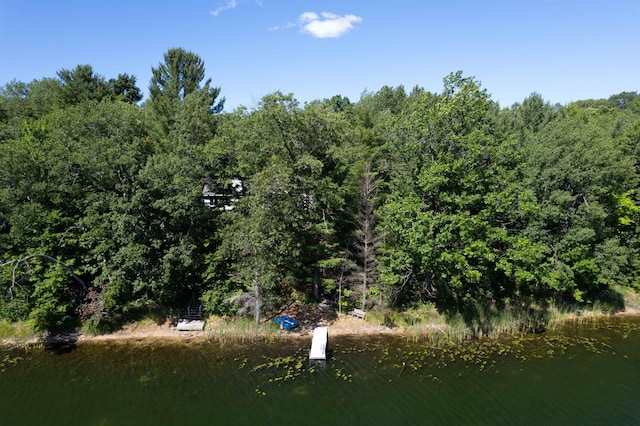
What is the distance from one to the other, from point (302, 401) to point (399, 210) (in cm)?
1293

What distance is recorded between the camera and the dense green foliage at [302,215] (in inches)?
939

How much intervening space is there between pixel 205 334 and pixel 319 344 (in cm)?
836

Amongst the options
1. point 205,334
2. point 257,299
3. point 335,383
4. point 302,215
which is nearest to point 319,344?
point 335,383

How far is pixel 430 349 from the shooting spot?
2362cm

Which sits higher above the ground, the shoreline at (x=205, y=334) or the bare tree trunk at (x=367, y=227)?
the bare tree trunk at (x=367, y=227)

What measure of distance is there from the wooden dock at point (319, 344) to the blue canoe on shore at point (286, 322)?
2.05 m

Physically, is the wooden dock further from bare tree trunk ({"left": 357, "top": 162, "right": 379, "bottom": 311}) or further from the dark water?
bare tree trunk ({"left": 357, "top": 162, "right": 379, "bottom": 311})

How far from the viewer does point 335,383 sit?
1994cm

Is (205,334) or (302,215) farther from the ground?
(302,215)

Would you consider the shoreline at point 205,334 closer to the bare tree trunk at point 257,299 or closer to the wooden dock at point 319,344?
the bare tree trunk at point 257,299

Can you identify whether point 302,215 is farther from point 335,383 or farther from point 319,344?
point 335,383

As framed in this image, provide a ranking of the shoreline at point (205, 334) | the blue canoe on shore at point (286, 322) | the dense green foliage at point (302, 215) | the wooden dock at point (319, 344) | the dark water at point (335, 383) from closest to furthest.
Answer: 1. the dark water at point (335, 383)
2. the wooden dock at point (319, 344)
3. the dense green foliage at point (302, 215)
4. the shoreline at point (205, 334)
5. the blue canoe on shore at point (286, 322)

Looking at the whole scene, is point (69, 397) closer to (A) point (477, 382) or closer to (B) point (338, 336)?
(B) point (338, 336)

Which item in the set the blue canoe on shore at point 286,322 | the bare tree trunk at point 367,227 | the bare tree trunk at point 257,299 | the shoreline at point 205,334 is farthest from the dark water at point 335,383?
the bare tree trunk at point 367,227
